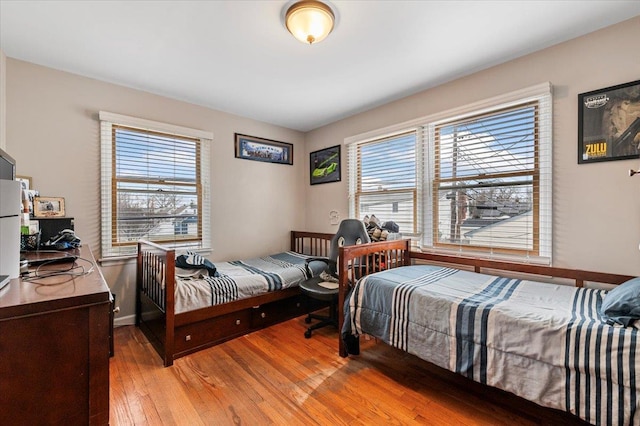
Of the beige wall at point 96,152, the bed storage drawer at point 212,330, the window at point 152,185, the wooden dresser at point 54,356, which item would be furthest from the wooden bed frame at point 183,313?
the wooden dresser at point 54,356

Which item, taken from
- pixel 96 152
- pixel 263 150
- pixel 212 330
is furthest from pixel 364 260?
pixel 96 152

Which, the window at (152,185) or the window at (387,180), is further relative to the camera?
the window at (387,180)

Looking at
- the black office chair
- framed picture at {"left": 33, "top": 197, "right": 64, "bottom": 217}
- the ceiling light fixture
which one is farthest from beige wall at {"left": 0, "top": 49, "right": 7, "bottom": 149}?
the black office chair

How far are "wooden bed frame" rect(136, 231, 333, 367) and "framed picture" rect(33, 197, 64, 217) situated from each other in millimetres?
689

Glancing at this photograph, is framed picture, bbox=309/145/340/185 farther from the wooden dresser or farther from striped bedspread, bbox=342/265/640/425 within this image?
the wooden dresser

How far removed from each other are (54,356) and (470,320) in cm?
182

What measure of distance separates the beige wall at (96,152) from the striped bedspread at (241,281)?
505mm

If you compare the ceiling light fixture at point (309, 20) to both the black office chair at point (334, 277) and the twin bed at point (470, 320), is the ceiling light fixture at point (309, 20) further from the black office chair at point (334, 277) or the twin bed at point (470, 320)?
the black office chair at point (334, 277)

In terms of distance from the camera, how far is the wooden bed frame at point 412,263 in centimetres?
199

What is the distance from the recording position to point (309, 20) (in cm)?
171

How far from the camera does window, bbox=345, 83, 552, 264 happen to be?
220 cm

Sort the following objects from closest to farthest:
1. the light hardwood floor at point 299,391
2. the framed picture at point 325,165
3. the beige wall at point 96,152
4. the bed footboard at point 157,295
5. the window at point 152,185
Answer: the light hardwood floor at point 299,391, the bed footboard at point 157,295, the beige wall at point 96,152, the window at point 152,185, the framed picture at point 325,165

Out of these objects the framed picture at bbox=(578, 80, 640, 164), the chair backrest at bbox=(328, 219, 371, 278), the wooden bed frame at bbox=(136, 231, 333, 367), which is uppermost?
the framed picture at bbox=(578, 80, 640, 164)

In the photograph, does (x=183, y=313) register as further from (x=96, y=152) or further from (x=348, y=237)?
(x=96, y=152)
